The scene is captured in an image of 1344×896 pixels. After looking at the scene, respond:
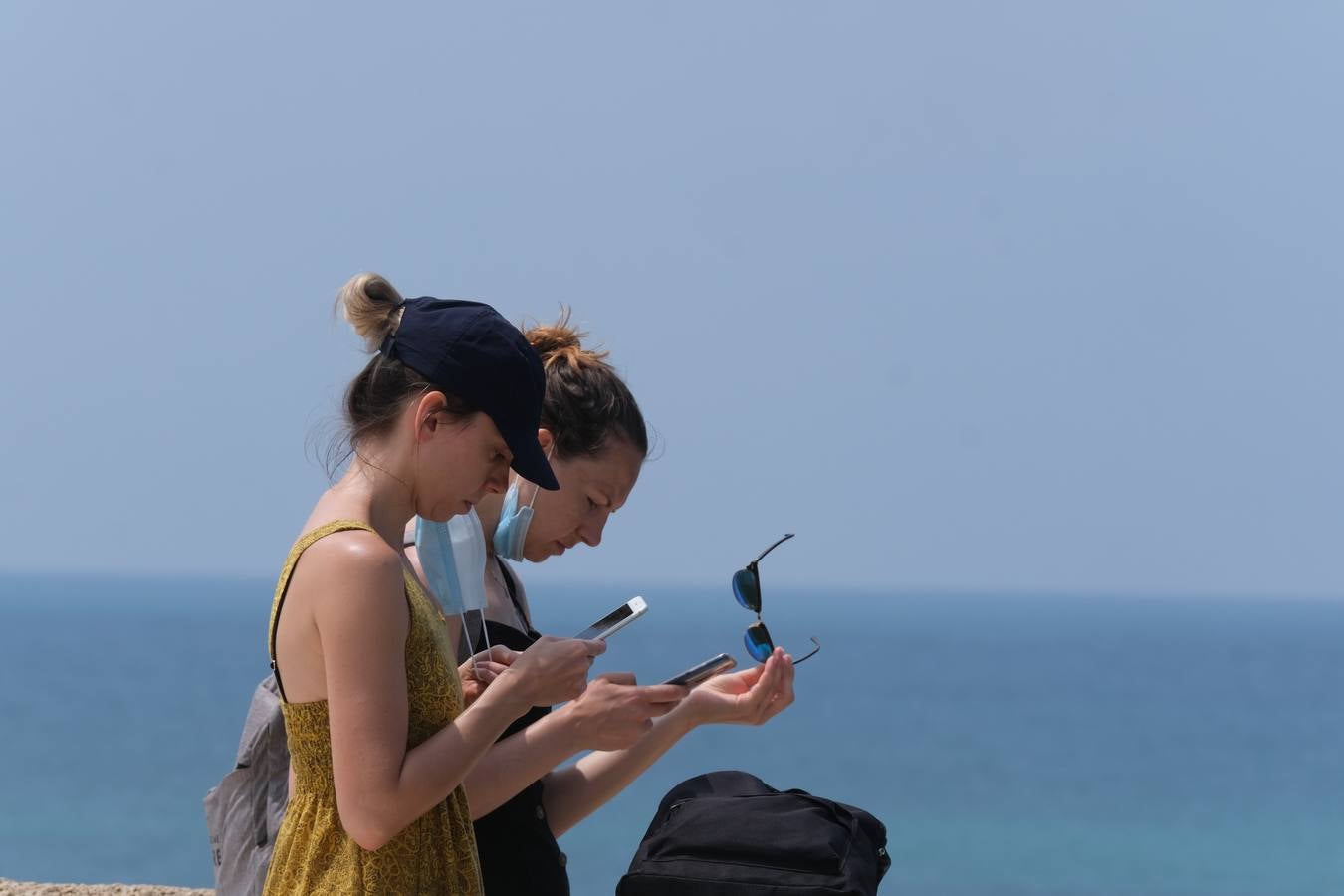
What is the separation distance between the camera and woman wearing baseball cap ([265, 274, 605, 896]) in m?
2.06

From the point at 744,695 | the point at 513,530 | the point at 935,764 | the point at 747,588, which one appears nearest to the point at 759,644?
the point at 744,695

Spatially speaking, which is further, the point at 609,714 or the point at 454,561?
the point at 454,561

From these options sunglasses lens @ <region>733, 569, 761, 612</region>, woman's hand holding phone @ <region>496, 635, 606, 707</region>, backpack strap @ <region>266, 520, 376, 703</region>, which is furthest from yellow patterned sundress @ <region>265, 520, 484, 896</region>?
sunglasses lens @ <region>733, 569, 761, 612</region>

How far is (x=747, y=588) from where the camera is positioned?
333cm

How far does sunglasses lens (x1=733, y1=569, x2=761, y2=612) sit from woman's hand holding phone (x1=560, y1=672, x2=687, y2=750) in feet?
2.86

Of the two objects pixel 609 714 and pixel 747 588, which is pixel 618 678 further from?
pixel 747 588

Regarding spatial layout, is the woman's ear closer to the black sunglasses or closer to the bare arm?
the bare arm

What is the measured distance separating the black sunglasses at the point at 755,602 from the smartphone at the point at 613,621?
35cm

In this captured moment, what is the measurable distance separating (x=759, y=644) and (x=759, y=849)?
1.28 ft

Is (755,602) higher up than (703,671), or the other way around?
(755,602)

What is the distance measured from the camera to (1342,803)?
32.6 metres

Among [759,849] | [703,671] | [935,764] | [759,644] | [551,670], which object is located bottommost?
[759,849]

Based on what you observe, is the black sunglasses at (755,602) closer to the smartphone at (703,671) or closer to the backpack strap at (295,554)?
the smartphone at (703,671)

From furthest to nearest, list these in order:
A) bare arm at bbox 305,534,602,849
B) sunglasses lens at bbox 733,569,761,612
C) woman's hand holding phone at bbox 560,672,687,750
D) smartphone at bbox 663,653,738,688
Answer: sunglasses lens at bbox 733,569,761,612 → smartphone at bbox 663,653,738,688 → woman's hand holding phone at bbox 560,672,687,750 → bare arm at bbox 305,534,602,849
